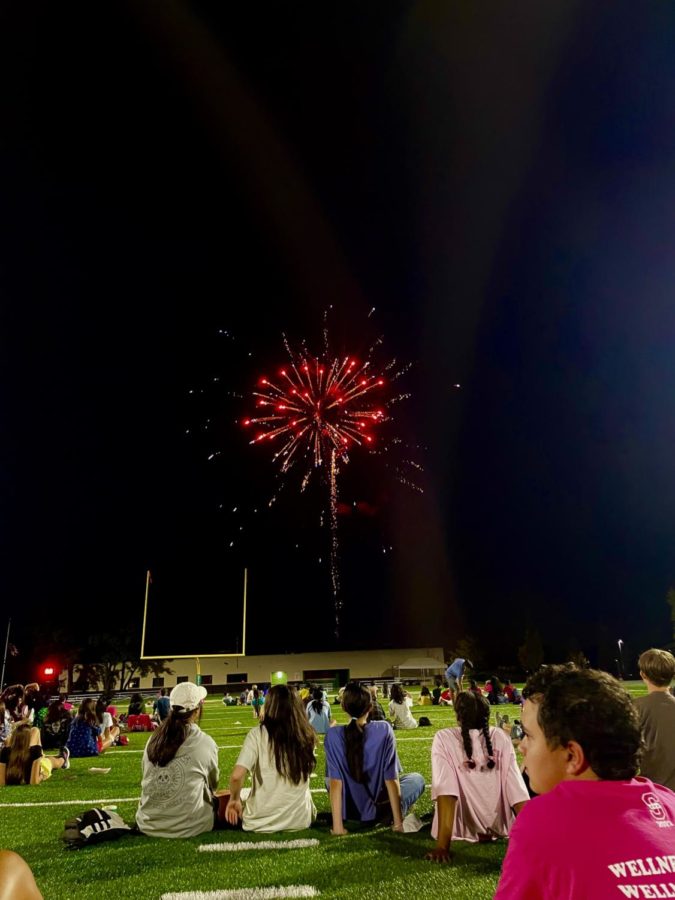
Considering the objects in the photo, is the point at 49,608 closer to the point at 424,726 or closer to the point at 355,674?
the point at 355,674

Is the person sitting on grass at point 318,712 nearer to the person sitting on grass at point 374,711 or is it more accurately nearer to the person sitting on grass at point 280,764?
the person sitting on grass at point 374,711

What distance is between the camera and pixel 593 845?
213 centimetres

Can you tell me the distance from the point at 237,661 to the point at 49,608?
23722mm

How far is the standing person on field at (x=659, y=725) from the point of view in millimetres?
6590

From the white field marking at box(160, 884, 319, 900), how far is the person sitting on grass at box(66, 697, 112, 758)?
14.0m

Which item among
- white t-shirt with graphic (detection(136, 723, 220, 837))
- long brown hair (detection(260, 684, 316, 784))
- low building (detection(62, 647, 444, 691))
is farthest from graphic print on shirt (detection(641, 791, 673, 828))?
low building (detection(62, 647, 444, 691))

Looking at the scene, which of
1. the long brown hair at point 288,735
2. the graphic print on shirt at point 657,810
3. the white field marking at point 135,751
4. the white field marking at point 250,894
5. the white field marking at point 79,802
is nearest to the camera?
the graphic print on shirt at point 657,810

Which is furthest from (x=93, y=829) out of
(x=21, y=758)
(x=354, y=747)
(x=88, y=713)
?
(x=88, y=713)

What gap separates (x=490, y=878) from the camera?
589 cm

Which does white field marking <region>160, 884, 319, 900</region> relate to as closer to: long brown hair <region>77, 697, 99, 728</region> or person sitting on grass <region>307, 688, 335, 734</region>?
person sitting on grass <region>307, 688, 335, 734</region>

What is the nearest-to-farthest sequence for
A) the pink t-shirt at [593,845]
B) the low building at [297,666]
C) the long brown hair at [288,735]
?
the pink t-shirt at [593,845] → the long brown hair at [288,735] → the low building at [297,666]

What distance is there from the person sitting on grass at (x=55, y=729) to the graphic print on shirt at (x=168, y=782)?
1425 centimetres

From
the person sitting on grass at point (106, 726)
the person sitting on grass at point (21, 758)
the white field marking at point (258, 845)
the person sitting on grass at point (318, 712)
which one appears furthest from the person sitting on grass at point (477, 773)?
the person sitting on grass at point (106, 726)

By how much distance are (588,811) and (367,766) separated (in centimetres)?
658
